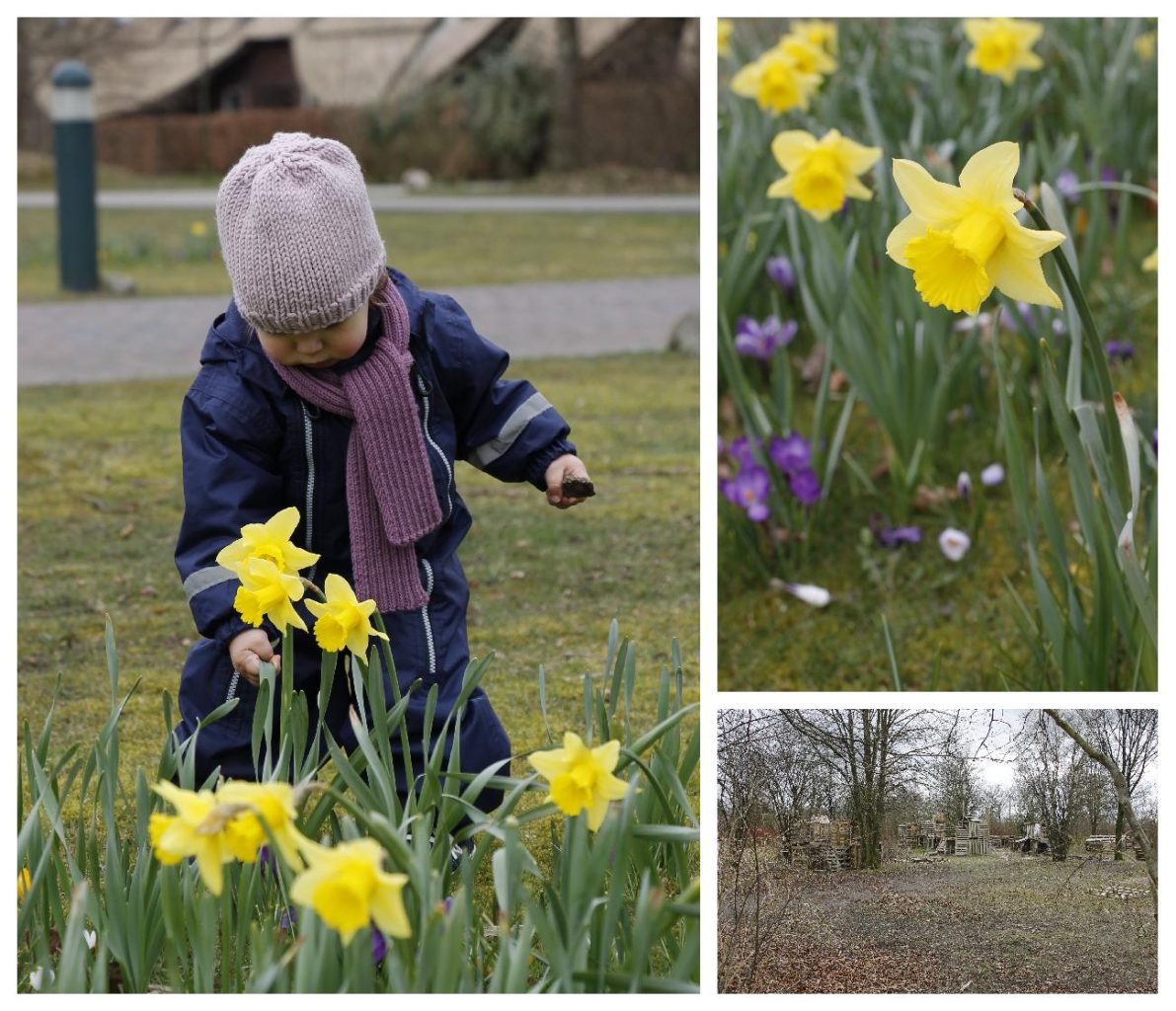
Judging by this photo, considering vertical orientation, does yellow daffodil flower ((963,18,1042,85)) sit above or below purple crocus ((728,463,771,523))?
above

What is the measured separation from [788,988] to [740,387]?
46.9 inches

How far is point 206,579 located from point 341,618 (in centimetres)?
A: 26

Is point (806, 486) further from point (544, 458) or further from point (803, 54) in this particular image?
point (803, 54)

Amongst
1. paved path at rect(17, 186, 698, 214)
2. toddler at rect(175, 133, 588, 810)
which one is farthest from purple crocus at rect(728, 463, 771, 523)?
paved path at rect(17, 186, 698, 214)

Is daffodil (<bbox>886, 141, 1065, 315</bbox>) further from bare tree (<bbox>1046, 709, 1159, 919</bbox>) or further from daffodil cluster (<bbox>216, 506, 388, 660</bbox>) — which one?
daffodil cluster (<bbox>216, 506, 388, 660</bbox>)

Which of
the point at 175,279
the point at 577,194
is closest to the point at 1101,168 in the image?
the point at 175,279

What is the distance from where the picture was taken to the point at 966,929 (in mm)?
1026

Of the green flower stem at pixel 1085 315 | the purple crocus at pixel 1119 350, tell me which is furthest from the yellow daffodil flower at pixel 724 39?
the green flower stem at pixel 1085 315

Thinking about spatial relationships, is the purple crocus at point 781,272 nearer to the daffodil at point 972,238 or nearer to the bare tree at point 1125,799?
the daffodil at point 972,238

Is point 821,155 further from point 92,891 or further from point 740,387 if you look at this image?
point 92,891

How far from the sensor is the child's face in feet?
4.60

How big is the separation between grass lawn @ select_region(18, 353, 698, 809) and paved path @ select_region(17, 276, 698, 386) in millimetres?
555

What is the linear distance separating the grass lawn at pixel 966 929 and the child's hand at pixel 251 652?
536 mm

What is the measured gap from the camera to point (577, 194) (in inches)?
359
